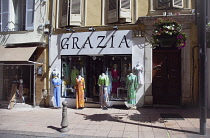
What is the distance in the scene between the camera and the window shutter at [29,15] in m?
10.5

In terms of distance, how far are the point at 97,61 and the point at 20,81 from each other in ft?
14.3

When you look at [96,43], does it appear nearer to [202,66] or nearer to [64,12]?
[64,12]

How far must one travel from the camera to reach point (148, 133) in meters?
5.65

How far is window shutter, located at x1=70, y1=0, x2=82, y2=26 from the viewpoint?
9.78 meters

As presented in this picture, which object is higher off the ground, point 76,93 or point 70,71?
point 70,71

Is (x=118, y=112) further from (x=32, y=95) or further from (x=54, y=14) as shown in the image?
(x=54, y=14)

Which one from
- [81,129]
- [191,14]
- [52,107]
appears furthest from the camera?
[52,107]

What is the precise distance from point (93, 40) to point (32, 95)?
462 centimetres

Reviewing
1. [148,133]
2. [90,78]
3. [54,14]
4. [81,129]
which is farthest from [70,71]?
[148,133]

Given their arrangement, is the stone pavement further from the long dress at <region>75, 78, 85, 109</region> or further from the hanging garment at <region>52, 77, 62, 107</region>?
the hanging garment at <region>52, 77, 62, 107</region>

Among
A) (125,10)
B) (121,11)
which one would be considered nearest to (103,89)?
(121,11)

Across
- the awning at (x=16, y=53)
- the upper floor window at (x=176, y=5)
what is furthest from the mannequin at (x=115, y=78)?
the awning at (x=16, y=53)

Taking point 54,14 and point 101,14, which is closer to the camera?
point 101,14

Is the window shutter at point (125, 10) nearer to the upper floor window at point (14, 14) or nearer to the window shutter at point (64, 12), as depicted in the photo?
the window shutter at point (64, 12)
